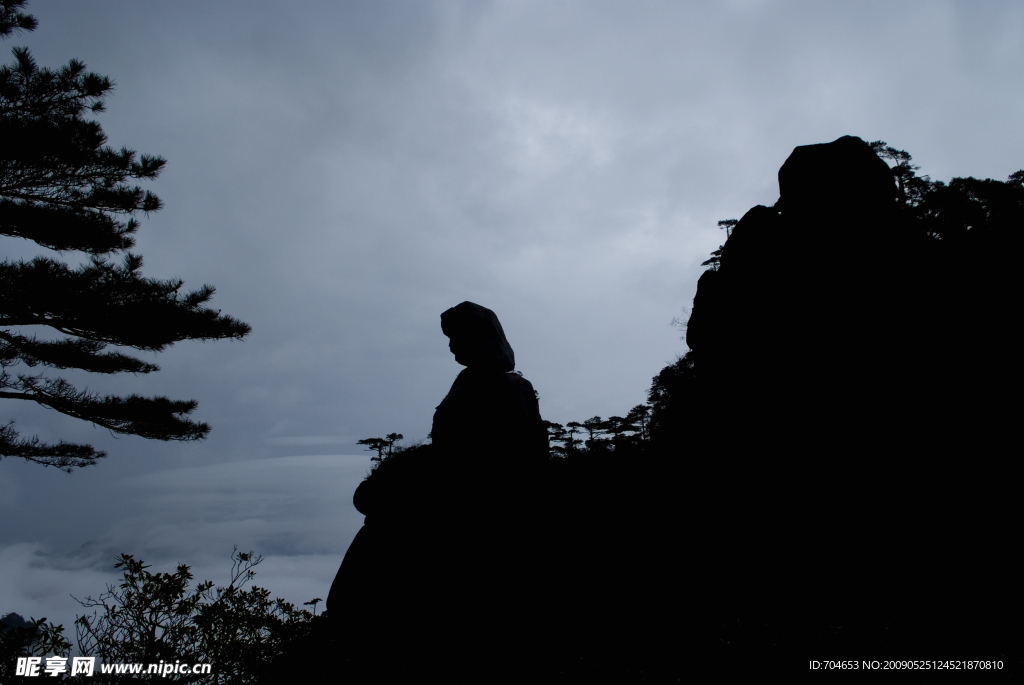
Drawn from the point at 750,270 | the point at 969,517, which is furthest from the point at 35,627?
the point at 750,270

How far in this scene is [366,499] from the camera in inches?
209

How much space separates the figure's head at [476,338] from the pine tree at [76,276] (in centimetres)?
806

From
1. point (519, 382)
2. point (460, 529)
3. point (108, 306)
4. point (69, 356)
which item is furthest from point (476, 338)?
point (69, 356)

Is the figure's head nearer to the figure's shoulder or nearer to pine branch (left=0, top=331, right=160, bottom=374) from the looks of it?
the figure's shoulder

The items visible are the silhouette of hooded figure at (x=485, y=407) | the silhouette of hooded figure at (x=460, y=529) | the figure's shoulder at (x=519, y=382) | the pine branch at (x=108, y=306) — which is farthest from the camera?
the pine branch at (x=108, y=306)

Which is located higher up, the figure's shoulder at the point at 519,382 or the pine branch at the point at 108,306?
the pine branch at the point at 108,306

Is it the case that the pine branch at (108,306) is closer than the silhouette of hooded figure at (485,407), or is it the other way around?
the silhouette of hooded figure at (485,407)

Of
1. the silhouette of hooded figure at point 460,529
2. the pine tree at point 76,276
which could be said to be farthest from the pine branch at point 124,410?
the silhouette of hooded figure at point 460,529

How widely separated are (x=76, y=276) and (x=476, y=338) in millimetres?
9064

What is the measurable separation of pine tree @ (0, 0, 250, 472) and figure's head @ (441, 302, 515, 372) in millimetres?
8061

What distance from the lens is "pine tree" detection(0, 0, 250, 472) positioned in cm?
944

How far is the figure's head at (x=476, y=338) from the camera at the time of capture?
4961 mm

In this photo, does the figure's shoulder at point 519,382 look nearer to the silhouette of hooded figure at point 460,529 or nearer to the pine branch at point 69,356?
the silhouette of hooded figure at point 460,529

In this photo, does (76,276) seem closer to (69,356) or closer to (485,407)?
(69,356)
